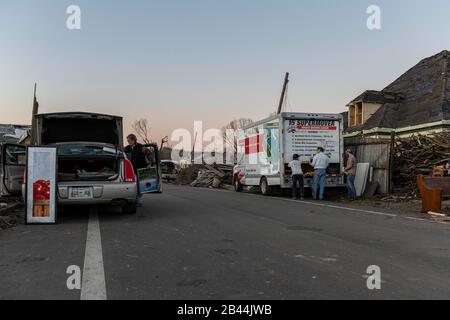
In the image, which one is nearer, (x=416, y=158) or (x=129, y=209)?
(x=129, y=209)

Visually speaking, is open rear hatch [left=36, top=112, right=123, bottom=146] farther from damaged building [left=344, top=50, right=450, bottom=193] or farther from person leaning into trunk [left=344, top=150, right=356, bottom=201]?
damaged building [left=344, top=50, right=450, bottom=193]

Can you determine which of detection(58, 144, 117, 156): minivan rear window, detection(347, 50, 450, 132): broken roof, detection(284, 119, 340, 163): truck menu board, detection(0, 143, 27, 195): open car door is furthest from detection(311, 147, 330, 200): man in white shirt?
detection(0, 143, 27, 195): open car door

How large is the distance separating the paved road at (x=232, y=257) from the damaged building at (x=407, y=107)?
33.1 ft

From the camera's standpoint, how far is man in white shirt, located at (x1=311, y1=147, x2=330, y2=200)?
1546 centimetres

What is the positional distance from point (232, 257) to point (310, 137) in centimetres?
1090

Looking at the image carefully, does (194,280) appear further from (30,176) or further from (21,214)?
(21,214)

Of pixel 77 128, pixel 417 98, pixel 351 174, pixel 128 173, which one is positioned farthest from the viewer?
pixel 417 98

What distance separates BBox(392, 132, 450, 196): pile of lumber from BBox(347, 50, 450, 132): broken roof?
17.5ft

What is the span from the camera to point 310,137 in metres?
16.2

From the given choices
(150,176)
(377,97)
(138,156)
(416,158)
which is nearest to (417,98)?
(377,97)

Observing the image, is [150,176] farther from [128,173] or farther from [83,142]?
[83,142]

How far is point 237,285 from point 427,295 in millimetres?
1744

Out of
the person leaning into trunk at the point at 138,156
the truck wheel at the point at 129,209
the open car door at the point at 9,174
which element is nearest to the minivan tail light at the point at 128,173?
the truck wheel at the point at 129,209

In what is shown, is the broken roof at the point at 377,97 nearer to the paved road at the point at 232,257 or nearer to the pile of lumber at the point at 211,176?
the pile of lumber at the point at 211,176
